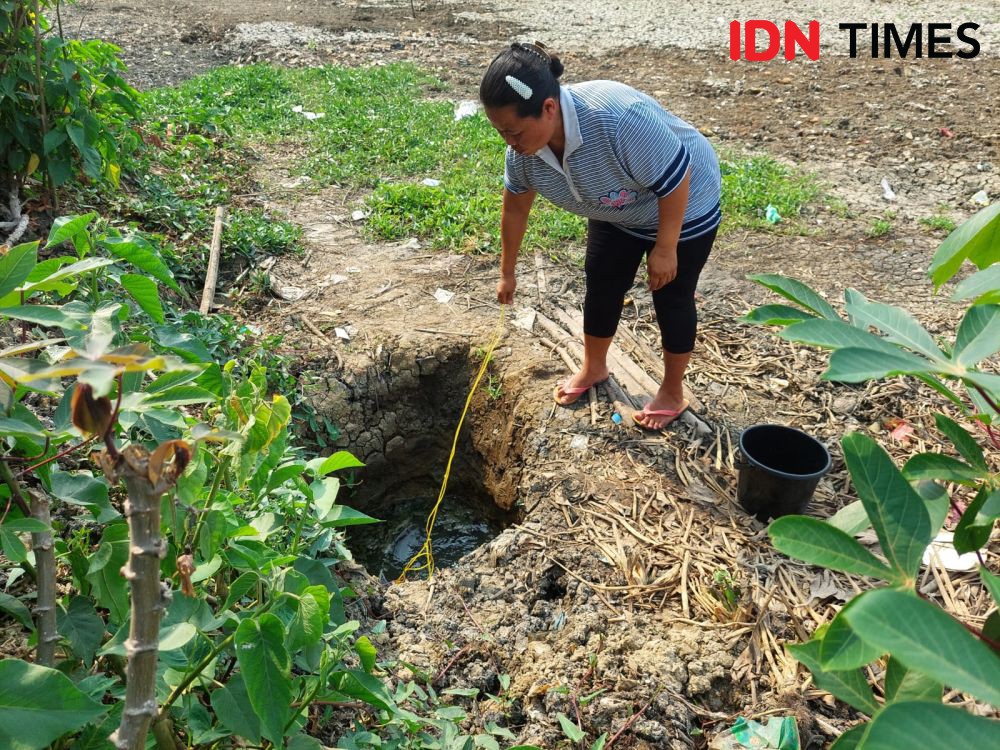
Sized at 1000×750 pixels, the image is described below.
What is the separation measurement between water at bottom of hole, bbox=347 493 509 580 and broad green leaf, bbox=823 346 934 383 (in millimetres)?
2911

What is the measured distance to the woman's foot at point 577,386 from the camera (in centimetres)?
313

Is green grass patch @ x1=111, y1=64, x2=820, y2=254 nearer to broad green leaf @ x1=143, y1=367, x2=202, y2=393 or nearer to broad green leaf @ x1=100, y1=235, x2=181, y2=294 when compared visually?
broad green leaf @ x1=100, y1=235, x2=181, y2=294

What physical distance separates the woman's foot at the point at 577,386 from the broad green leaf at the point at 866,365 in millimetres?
2343

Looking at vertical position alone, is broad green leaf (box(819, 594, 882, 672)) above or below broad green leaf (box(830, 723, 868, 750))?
above

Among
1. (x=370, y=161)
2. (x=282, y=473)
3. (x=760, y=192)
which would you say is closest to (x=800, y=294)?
(x=282, y=473)

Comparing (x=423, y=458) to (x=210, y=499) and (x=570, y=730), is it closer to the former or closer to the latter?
(x=570, y=730)

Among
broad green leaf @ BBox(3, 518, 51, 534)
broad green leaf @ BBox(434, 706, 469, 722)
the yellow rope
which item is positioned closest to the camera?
broad green leaf @ BBox(3, 518, 51, 534)

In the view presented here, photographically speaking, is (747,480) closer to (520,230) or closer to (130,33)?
(520,230)

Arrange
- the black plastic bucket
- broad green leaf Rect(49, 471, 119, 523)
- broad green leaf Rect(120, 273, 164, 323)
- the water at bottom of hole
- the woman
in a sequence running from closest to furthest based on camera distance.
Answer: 1. broad green leaf Rect(49, 471, 119, 523)
2. broad green leaf Rect(120, 273, 164, 323)
3. the woman
4. the black plastic bucket
5. the water at bottom of hole

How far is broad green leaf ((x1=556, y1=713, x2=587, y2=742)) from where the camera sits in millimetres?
1883

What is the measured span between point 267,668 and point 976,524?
1.02 meters

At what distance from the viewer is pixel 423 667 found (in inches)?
84.4

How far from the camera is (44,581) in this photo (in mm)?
1177

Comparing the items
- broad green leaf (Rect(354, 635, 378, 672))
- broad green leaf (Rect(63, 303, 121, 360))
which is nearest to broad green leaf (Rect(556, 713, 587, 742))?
broad green leaf (Rect(354, 635, 378, 672))
